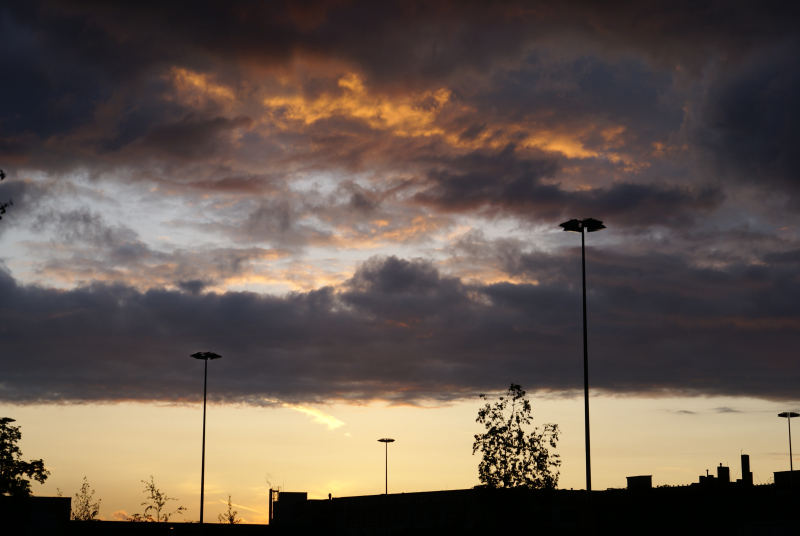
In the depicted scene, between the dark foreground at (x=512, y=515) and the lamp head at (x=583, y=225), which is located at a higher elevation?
the lamp head at (x=583, y=225)

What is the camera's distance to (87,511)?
125 meters

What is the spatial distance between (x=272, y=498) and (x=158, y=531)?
48.1 ft

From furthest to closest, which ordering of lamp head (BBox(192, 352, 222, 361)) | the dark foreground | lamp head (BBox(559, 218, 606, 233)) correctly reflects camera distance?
lamp head (BBox(192, 352, 222, 361)), the dark foreground, lamp head (BBox(559, 218, 606, 233))

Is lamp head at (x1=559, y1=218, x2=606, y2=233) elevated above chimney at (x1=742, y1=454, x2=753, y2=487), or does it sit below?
above

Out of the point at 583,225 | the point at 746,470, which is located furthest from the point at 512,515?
the point at 746,470

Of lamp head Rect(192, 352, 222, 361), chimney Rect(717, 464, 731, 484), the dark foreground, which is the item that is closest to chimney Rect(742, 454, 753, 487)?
chimney Rect(717, 464, 731, 484)

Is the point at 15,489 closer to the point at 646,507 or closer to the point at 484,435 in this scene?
the point at 484,435

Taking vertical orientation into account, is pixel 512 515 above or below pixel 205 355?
below

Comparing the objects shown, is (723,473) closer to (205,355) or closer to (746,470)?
(746,470)

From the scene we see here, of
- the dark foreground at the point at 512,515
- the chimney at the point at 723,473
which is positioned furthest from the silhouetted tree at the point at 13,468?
the chimney at the point at 723,473

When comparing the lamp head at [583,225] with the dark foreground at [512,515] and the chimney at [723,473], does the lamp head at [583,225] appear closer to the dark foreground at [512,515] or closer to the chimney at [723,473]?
the dark foreground at [512,515]

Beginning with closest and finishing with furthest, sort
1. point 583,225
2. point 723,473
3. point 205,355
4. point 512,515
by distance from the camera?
point 583,225 < point 512,515 < point 205,355 < point 723,473

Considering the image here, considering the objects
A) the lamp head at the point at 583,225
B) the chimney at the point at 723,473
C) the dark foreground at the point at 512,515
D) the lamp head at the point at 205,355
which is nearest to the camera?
the lamp head at the point at 583,225

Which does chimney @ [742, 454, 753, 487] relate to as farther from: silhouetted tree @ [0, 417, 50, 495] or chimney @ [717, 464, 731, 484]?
silhouetted tree @ [0, 417, 50, 495]
